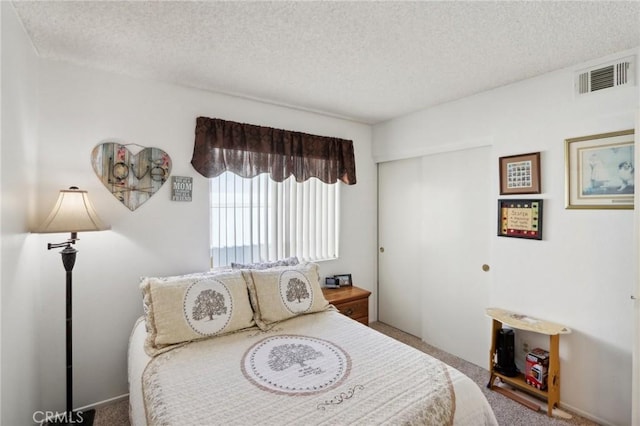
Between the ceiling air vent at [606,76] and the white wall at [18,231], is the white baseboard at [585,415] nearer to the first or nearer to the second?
the ceiling air vent at [606,76]

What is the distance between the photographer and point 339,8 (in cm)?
157

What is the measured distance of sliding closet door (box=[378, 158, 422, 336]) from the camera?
345cm

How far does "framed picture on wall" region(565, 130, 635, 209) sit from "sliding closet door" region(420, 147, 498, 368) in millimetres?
563

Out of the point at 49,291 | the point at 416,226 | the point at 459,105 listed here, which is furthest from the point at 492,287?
the point at 49,291

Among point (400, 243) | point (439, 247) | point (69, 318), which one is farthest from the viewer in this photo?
point (400, 243)

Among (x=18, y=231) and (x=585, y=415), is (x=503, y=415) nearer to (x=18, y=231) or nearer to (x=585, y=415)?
(x=585, y=415)

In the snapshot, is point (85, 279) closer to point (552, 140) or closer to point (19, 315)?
point (19, 315)

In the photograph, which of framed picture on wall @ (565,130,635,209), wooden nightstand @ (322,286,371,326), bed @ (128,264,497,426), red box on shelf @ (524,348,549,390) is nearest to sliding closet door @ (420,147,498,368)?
red box on shelf @ (524,348,549,390)

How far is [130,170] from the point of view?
2.36 m

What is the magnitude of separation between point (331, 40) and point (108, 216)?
6.64ft

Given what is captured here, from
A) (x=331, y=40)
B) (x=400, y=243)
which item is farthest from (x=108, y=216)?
(x=400, y=243)

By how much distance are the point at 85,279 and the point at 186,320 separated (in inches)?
36.6

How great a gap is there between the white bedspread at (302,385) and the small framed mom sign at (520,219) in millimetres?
1452

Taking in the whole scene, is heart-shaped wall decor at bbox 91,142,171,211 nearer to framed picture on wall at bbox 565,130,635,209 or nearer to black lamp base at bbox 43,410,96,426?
black lamp base at bbox 43,410,96,426
